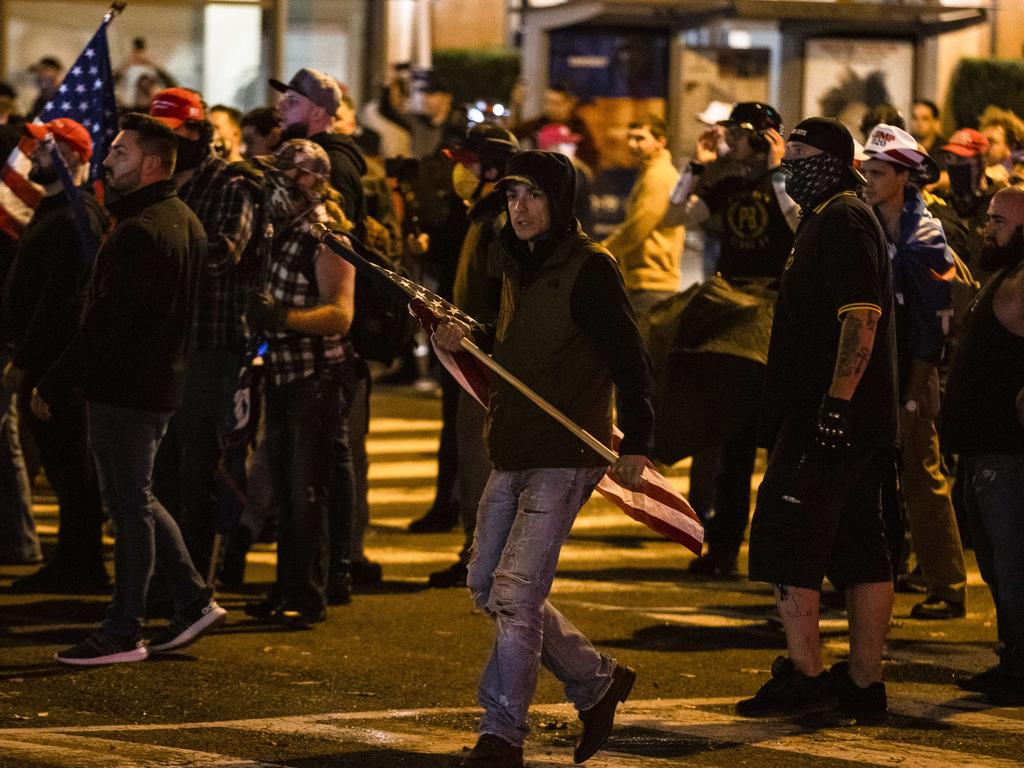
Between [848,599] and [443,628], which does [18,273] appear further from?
[848,599]

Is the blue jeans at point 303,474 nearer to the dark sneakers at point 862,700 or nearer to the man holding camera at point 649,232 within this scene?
the dark sneakers at point 862,700

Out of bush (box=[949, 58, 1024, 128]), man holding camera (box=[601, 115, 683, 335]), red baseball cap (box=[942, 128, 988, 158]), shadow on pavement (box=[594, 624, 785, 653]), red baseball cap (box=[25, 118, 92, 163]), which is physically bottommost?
shadow on pavement (box=[594, 624, 785, 653])

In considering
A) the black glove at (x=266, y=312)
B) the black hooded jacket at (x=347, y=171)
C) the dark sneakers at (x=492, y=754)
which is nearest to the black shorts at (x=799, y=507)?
the dark sneakers at (x=492, y=754)

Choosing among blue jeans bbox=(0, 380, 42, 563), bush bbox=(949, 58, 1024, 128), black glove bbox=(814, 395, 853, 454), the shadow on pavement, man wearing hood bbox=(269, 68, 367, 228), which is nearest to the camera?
black glove bbox=(814, 395, 853, 454)

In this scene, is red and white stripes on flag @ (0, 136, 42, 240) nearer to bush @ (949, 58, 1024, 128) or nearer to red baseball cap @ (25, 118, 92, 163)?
red baseball cap @ (25, 118, 92, 163)

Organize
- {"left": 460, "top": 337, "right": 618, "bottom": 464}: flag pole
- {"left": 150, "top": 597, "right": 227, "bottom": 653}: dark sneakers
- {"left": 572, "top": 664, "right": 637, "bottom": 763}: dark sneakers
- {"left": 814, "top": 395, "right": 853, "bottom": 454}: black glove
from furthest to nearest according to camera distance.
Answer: {"left": 150, "top": 597, "right": 227, "bottom": 653}: dark sneakers
{"left": 814, "top": 395, "right": 853, "bottom": 454}: black glove
{"left": 572, "top": 664, "right": 637, "bottom": 763}: dark sneakers
{"left": 460, "top": 337, "right": 618, "bottom": 464}: flag pole

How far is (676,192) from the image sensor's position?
12219 mm

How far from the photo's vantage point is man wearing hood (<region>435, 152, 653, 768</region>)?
7.05 m

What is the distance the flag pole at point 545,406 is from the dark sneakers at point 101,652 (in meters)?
2.42

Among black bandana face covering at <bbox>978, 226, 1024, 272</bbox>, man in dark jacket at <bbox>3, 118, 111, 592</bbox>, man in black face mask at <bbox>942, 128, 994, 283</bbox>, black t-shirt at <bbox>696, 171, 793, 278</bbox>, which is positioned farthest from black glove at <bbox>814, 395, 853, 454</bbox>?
man in black face mask at <bbox>942, 128, 994, 283</bbox>

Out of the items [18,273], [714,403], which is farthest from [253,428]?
[714,403]

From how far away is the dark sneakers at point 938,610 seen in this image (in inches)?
402

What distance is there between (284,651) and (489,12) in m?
16.6

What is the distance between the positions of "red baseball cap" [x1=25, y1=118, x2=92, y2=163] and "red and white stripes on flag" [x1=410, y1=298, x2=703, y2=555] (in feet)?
10.4
